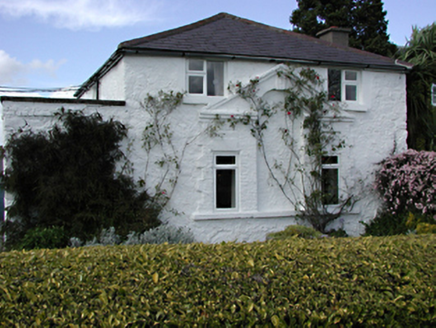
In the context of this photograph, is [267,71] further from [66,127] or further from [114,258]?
[114,258]

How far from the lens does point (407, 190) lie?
11.4 metres

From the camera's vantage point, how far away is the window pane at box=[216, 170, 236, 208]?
34.7 feet

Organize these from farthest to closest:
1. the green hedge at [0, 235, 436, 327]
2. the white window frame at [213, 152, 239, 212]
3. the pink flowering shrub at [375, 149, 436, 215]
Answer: the pink flowering shrub at [375, 149, 436, 215] < the white window frame at [213, 152, 239, 212] < the green hedge at [0, 235, 436, 327]

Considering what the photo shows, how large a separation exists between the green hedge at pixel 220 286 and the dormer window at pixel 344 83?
24.8ft

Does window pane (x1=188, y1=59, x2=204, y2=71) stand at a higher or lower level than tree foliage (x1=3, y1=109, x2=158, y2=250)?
higher

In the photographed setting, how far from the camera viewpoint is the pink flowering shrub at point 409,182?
1098 cm

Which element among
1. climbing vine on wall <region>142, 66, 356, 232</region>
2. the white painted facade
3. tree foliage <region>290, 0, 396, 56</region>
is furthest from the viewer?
tree foliage <region>290, 0, 396, 56</region>

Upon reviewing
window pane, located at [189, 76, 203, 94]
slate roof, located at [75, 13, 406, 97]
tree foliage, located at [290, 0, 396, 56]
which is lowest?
window pane, located at [189, 76, 203, 94]

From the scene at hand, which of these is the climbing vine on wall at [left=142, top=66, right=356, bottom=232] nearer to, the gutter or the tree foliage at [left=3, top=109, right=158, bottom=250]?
the gutter

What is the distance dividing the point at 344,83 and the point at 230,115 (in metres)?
3.69

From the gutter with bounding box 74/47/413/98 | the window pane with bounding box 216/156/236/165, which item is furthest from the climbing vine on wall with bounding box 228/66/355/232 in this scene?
the window pane with bounding box 216/156/236/165

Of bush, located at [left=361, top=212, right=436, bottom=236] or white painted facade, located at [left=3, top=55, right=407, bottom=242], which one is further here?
bush, located at [left=361, top=212, right=436, bottom=236]

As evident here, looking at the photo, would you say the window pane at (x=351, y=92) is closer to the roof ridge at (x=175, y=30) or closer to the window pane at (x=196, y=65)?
the roof ridge at (x=175, y=30)

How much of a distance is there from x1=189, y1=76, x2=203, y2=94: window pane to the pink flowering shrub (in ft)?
17.9
